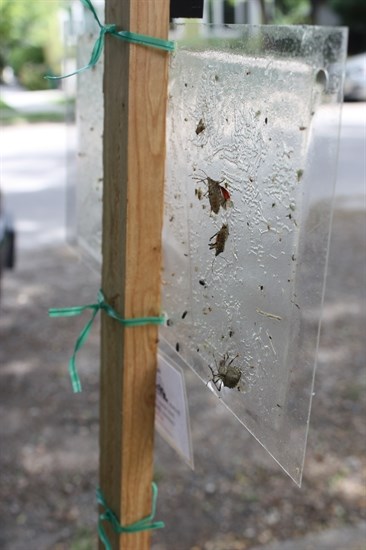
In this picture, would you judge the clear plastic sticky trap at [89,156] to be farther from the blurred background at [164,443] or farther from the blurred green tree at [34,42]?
the blurred green tree at [34,42]

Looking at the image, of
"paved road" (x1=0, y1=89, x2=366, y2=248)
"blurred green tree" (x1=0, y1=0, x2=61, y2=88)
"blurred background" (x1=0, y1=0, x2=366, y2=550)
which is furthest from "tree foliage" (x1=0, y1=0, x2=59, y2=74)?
"blurred background" (x1=0, y1=0, x2=366, y2=550)

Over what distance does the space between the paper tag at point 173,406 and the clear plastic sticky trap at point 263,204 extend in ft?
0.45

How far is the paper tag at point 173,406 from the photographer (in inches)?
47.2

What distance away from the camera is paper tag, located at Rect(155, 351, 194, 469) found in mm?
1199

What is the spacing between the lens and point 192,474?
2.99m

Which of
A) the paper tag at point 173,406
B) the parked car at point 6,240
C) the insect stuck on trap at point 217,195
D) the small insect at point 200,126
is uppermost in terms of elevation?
the small insect at point 200,126

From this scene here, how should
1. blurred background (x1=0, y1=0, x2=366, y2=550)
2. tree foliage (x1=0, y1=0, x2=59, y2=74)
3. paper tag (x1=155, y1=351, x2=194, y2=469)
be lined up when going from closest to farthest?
1. paper tag (x1=155, y1=351, x2=194, y2=469)
2. blurred background (x1=0, y1=0, x2=366, y2=550)
3. tree foliage (x1=0, y1=0, x2=59, y2=74)

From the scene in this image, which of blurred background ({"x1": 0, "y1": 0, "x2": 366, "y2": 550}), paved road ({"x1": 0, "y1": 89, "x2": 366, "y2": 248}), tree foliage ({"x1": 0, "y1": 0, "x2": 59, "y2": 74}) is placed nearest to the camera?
blurred background ({"x1": 0, "y1": 0, "x2": 366, "y2": 550})

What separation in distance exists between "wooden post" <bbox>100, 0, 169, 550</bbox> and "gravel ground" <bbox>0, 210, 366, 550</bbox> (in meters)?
1.43

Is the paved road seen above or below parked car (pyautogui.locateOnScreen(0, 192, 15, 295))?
below

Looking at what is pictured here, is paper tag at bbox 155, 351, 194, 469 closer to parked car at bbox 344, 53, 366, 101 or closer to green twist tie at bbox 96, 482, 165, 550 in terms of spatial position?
green twist tie at bbox 96, 482, 165, 550

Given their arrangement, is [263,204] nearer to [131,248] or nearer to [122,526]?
[131,248]

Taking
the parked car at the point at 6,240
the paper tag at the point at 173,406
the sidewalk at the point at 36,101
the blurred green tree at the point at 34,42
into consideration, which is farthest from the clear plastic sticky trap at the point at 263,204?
the blurred green tree at the point at 34,42

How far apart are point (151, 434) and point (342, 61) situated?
691 millimetres
